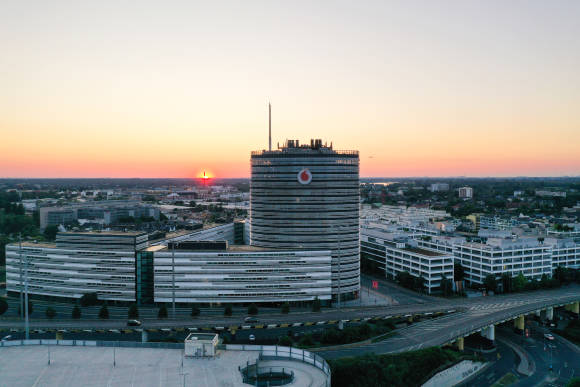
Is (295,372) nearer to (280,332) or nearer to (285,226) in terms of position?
(280,332)


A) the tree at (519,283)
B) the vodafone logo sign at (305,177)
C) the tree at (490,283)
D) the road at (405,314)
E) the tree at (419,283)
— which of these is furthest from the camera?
the tree at (519,283)

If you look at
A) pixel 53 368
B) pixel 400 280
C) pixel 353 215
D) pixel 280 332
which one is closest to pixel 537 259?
pixel 400 280

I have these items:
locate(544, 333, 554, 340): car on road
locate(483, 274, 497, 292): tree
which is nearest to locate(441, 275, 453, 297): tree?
locate(483, 274, 497, 292): tree

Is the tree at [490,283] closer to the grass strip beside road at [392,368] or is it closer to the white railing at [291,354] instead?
the grass strip beside road at [392,368]

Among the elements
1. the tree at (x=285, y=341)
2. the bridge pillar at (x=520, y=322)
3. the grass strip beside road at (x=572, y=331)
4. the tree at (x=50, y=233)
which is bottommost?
the grass strip beside road at (x=572, y=331)

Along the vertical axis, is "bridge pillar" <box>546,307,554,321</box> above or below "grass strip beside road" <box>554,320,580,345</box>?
above

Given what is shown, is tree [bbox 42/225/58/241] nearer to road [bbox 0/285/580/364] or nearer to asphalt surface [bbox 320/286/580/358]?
road [bbox 0/285/580/364]

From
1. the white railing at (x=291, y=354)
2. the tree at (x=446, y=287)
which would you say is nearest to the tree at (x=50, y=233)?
the tree at (x=446, y=287)

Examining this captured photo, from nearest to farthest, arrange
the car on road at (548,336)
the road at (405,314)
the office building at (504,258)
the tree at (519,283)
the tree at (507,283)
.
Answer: the road at (405,314), the car on road at (548,336), the tree at (519,283), the tree at (507,283), the office building at (504,258)
